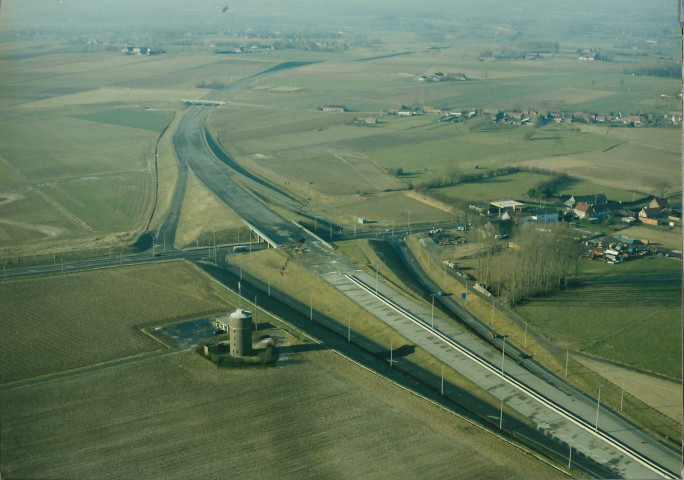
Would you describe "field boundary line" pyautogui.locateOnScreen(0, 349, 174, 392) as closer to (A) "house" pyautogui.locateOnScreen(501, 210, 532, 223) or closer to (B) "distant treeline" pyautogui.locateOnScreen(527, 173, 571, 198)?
(A) "house" pyautogui.locateOnScreen(501, 210, 532, 223)

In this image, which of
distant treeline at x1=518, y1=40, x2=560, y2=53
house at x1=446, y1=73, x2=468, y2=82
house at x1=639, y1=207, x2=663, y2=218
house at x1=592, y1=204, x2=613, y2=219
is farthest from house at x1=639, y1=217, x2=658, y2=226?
distant treeline at x1=518, y1=40, x2=560, y2=53

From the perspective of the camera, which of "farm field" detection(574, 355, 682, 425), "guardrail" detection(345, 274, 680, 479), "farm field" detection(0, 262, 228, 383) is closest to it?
"guardrail" detection(345, 274, 680, 479)

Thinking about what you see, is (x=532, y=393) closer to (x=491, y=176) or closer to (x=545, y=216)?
(x=545, y=216)

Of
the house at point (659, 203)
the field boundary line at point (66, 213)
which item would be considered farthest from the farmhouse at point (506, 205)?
the field boundary line at point (66, 213)

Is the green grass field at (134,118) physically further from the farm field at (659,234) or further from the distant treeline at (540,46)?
the distant treeline at (540,46)

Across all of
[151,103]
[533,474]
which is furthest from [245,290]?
[151,103]

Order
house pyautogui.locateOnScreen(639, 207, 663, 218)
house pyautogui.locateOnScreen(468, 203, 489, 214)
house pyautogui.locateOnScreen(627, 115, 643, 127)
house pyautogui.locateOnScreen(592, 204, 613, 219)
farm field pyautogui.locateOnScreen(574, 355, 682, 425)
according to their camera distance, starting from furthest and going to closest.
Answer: house pyautogui.locateOnScreen(627, 115, 643, 127), house pyautogui.locateOnScreen(468, 203, 489, 214), house pyautogui.locateOnScreen(592, 204, 613, 219), house pyautogui.locateOnScreen(639, 207, 663, 218), farm field pyautogui.locateOnScreen(574, 355, 682, 425)
